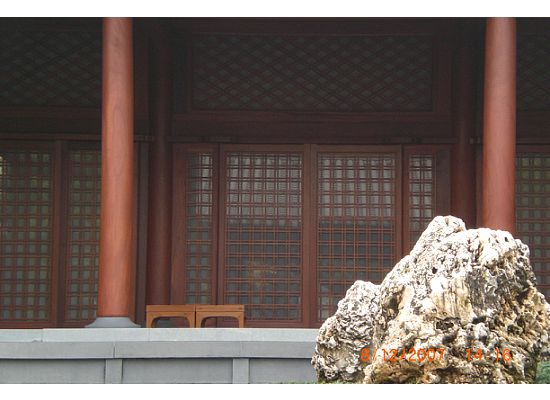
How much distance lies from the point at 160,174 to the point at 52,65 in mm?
2085

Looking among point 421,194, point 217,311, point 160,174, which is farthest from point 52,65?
point 421,194

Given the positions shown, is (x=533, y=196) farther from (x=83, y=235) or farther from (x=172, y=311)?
(x=83, y=235)

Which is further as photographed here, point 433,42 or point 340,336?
point 433,42

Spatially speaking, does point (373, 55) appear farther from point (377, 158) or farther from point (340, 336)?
point (340, 336)

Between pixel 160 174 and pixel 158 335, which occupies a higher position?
pixel 160 174

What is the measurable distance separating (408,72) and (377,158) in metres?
1.25

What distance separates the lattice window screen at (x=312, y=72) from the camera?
1634 cm

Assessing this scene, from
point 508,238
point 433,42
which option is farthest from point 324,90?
point 508,238

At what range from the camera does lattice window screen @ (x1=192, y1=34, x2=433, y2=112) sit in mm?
16344

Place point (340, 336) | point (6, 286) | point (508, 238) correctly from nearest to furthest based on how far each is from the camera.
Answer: point (508, 238) < point (340, 336) < point (6, 286)

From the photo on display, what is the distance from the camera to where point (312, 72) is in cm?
1639

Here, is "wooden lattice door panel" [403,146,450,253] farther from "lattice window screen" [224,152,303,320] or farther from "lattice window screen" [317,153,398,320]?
"lattice window screen" [224,152,303,320]

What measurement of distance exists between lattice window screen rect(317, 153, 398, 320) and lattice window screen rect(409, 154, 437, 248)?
0.24 metres

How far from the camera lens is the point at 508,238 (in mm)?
7188
